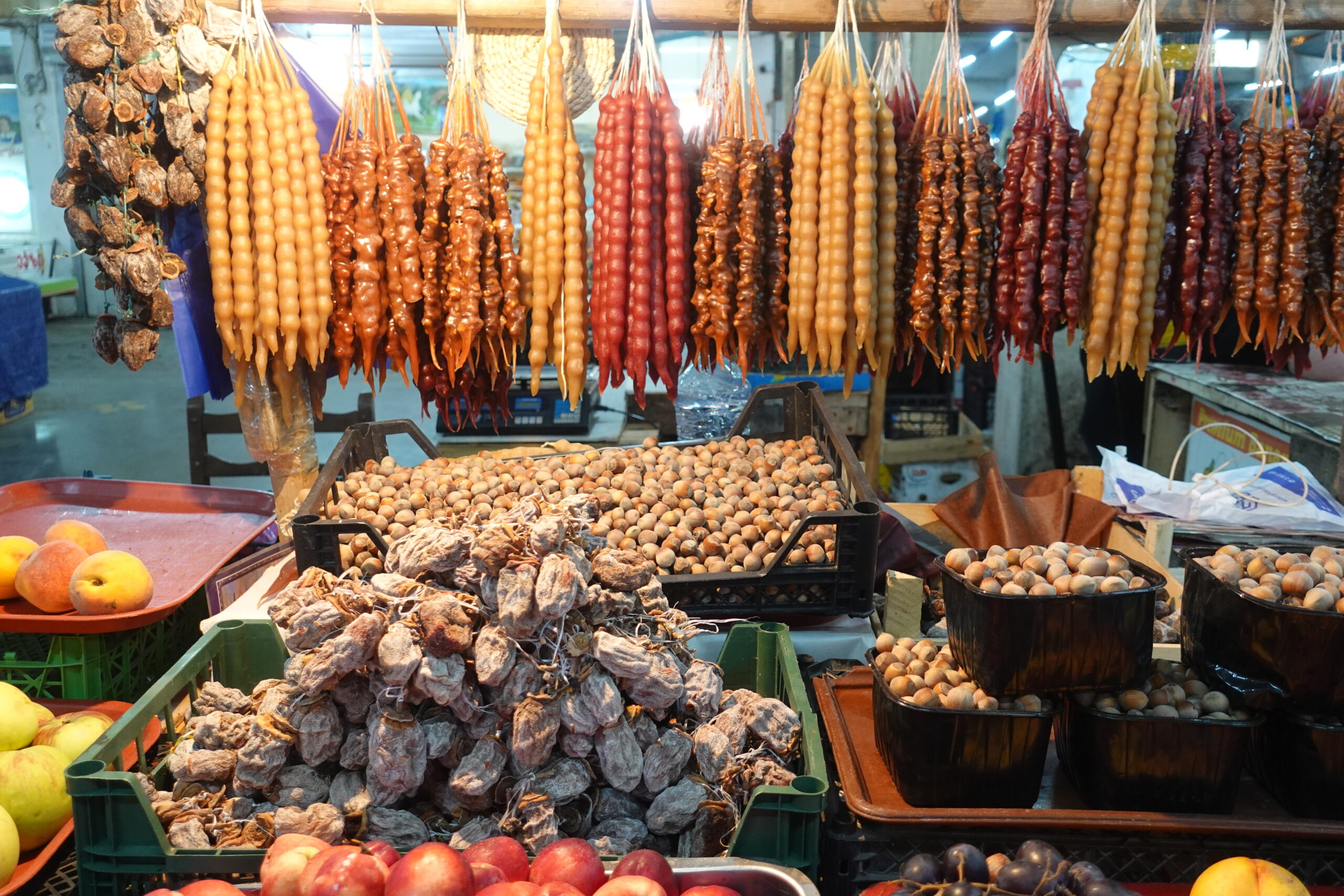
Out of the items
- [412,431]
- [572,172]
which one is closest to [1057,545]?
[572,172]

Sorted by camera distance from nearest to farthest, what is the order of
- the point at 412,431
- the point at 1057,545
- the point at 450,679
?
the point at 450,679, the point at 1057,545, the point at 412,431

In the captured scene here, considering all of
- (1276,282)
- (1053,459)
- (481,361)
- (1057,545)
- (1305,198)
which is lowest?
(1053,459)

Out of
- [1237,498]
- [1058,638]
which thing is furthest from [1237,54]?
[1058,638]

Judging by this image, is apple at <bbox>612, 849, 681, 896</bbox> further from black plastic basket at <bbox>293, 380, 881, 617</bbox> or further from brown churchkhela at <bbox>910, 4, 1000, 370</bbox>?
brown churchkhela at <bbox>910, 4, 1000, 370</bbox>

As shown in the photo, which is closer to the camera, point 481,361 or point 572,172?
point 572,172

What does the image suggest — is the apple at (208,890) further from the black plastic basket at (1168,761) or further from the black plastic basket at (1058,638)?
the black plastic basket at (1168,761)

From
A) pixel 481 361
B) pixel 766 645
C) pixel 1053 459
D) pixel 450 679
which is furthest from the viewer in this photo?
pixel 1053 459

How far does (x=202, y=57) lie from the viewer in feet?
7.30

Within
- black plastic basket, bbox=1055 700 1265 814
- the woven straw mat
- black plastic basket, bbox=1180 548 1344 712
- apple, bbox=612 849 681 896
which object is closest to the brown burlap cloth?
black plastic basket, bbox=1180 548 1344 712

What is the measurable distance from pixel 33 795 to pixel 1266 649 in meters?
2.11

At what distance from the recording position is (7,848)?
1.62m

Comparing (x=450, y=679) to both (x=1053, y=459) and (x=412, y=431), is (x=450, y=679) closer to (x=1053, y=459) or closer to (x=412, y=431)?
(x=412, y=431)

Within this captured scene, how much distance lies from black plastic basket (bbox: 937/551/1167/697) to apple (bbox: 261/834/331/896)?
1036 millimetres

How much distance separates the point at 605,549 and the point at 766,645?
19.6 inches
